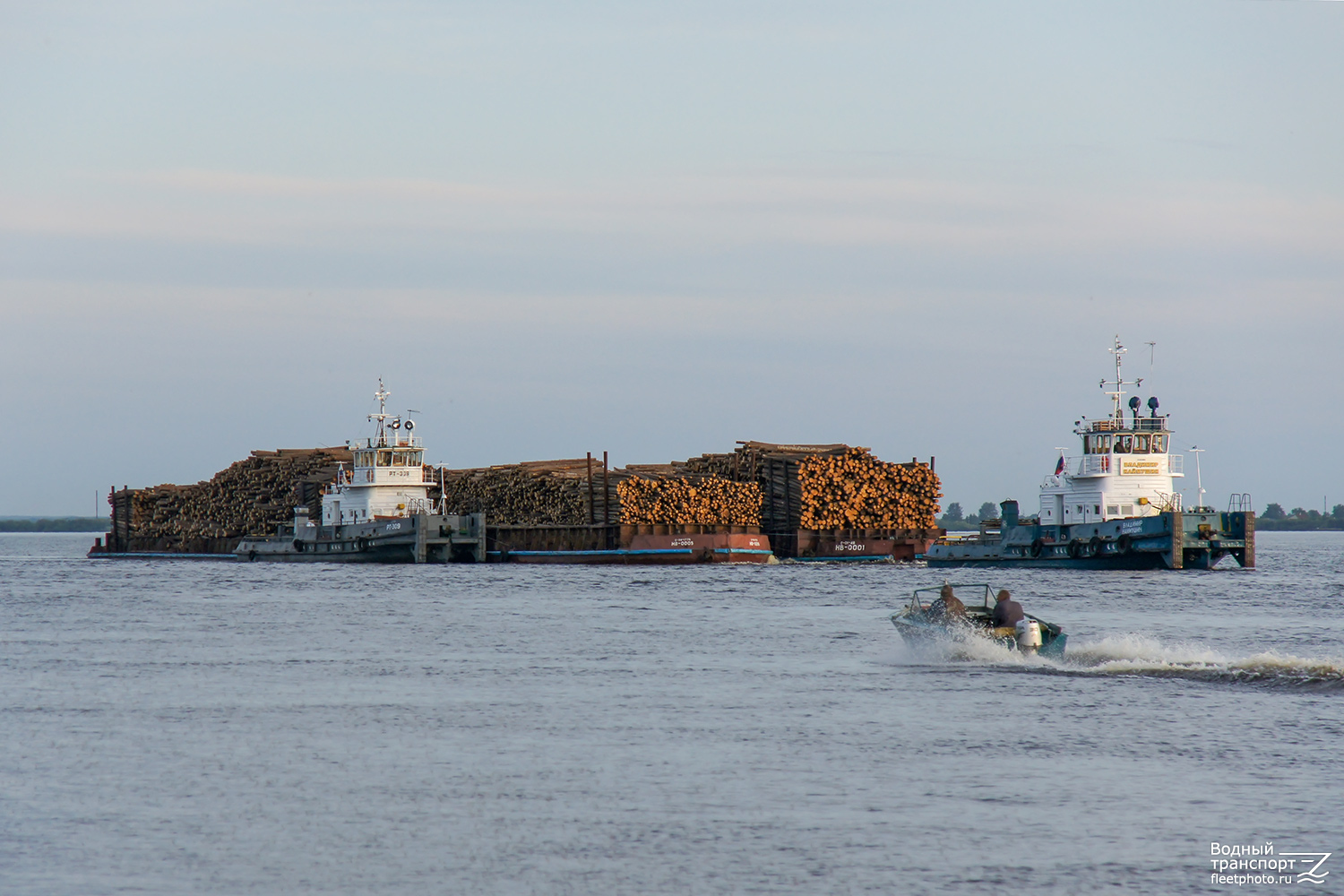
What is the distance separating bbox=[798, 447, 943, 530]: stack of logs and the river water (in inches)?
1382

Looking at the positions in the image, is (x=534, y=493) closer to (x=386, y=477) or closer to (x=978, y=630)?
(x=386, y=477)

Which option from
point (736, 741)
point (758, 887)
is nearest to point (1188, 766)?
point (736, 741)

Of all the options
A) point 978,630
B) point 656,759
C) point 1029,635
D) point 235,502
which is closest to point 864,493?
point 235,502

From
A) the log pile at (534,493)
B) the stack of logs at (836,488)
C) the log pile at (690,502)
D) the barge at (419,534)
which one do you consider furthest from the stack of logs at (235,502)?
the stack of logs at (836,488)

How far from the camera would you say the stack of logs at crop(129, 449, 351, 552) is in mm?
90312

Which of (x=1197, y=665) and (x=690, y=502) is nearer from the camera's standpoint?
(x=1197, y=665)

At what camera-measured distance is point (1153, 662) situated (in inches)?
1089

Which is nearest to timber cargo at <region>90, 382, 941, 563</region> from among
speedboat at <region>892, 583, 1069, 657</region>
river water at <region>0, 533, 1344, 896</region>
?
river water at <region>0, 533, 1344, 896</region>

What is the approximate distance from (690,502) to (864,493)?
8.43m

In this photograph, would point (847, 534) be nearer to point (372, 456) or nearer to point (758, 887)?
point (372, 456)

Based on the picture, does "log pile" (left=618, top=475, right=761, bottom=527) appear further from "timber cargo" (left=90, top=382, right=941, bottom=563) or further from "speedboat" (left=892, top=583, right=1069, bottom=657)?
"speedboat" (left=892, top=583, right=1069, bottom=657)

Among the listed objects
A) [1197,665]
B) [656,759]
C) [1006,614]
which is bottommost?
[656,759]

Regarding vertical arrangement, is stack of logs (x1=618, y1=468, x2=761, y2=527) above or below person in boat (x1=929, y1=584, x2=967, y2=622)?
above

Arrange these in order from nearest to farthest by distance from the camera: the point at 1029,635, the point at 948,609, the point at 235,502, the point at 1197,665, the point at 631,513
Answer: the point at 1197,665 < the point at 1029,635 < the point at 948,609 < the point at 631,513 < the point at 235,502
